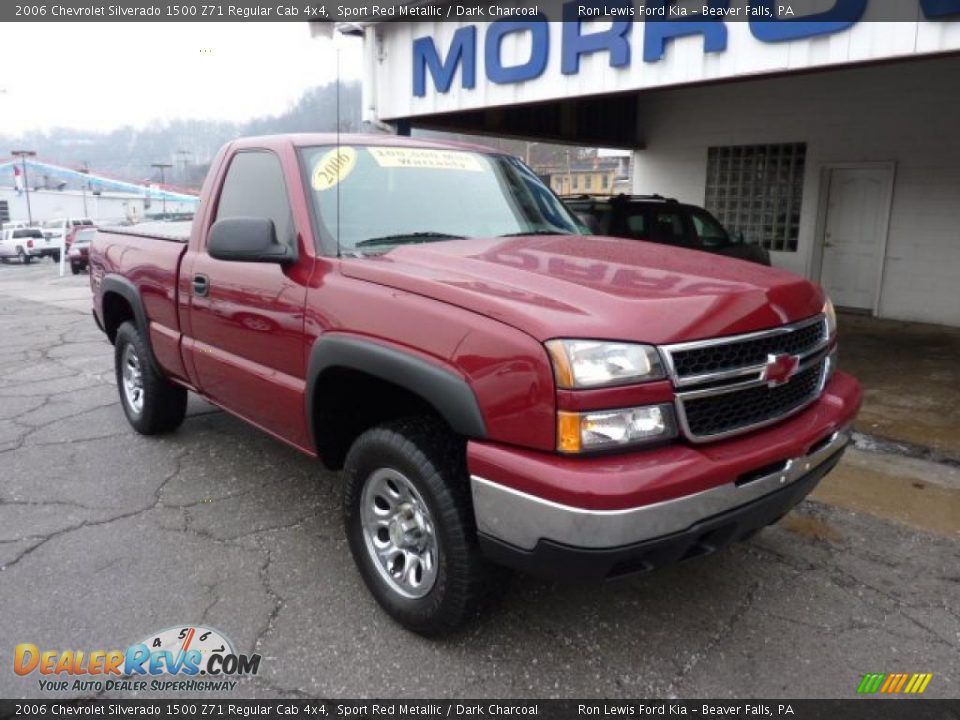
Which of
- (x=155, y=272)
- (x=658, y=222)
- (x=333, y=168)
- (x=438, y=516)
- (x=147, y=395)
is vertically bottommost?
(x=147, y=395)

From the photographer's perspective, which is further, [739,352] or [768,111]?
[768,111]

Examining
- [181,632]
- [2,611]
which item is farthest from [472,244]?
[2,611]

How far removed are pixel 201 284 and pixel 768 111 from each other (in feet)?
31.3

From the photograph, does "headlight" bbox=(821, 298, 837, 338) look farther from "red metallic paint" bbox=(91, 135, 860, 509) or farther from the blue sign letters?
the blue sign letters

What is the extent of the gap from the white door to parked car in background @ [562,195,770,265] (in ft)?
6.09

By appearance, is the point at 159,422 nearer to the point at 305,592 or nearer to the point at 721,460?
the point at 305,592

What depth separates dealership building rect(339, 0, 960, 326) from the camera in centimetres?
528

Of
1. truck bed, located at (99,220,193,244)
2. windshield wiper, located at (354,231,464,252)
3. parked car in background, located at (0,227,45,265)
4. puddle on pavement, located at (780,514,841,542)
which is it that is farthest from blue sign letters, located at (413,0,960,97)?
parked car in background, located at (0,227,45,265)

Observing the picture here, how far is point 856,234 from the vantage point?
10117 mm

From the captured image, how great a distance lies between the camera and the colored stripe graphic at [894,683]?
250cm

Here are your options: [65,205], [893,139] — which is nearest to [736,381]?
[893,139]

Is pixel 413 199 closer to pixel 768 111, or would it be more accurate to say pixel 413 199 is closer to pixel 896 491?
pixel 896 491

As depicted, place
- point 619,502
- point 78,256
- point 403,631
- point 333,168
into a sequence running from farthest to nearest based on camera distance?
point 78,256, point 333,168, point 403,631, point 619,502

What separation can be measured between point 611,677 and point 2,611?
2.45 m
